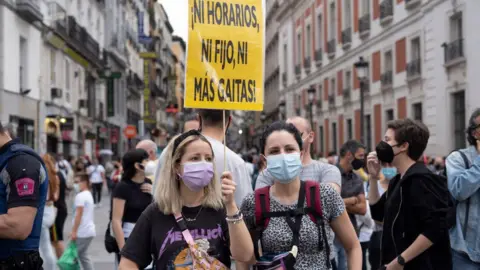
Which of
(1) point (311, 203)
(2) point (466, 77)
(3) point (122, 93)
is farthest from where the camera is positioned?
(3) point (122, 93)

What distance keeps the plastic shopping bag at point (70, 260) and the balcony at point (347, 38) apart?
88.9ft

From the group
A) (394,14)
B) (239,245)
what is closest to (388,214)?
(239,245)

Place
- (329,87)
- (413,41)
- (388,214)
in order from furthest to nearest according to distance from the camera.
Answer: (329,87), (413,41), (388,214)

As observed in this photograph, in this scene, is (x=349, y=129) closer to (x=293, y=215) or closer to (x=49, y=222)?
(x=49, y=222)

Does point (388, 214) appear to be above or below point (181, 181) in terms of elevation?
below

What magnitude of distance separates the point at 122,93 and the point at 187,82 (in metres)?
46.9

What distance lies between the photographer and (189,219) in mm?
3607

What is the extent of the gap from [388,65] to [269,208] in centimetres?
2640

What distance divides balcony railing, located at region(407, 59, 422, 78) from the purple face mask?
22703mm

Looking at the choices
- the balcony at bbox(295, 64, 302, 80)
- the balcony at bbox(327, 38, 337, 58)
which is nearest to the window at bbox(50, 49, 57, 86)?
the balcony at bbox(327, 38, 337, 58)

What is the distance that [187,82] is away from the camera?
4.10 metres

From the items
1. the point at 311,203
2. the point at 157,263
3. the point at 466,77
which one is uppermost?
the point at 466,77

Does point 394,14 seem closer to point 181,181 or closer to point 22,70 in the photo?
point 22,70

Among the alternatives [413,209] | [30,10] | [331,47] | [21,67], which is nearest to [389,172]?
[413,209]
